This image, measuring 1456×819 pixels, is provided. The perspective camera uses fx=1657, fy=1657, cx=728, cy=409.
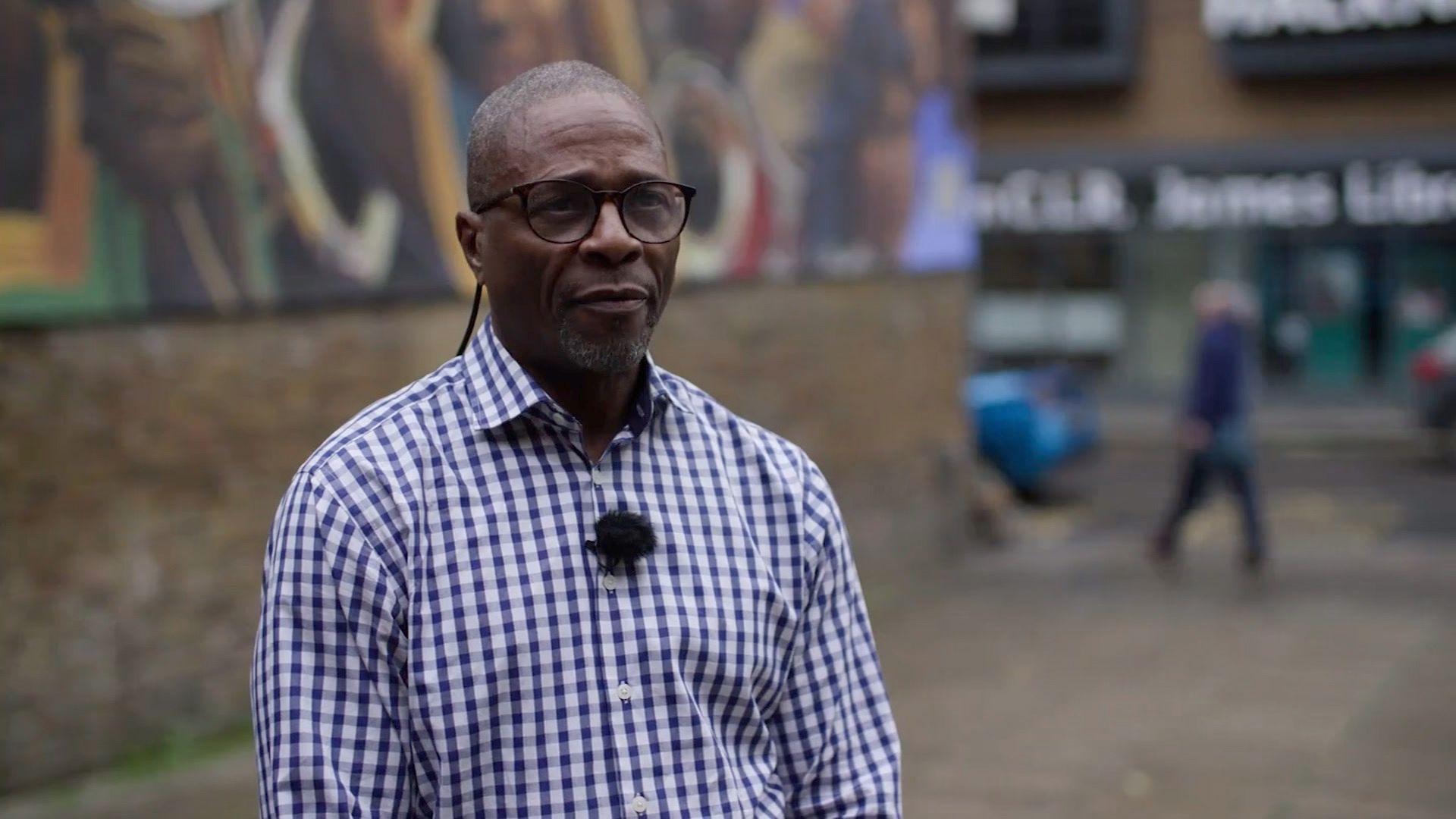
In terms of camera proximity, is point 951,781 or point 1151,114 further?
point 1151,114

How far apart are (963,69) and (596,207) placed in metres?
11.6

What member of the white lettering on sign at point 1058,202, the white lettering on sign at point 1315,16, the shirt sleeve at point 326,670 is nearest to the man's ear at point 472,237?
the shirt sleeve at point 326,670

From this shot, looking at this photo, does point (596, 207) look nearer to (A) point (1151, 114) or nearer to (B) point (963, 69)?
(B) point (963, 69)

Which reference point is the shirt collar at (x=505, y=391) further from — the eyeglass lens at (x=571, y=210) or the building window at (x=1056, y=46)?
the building window at (x=1056, y=46)

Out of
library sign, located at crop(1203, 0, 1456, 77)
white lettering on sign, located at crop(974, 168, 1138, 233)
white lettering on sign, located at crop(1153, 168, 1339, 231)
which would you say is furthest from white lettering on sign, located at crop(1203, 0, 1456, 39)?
white lettering on sign, located at crop(974, 168, 1138, 233)

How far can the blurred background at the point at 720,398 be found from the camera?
6223mm

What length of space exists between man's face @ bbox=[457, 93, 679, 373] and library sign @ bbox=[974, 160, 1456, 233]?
23.4 meters

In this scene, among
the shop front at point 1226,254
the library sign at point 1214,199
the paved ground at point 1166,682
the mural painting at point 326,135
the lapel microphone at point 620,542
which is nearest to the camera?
the lapel microphone at point 620,542

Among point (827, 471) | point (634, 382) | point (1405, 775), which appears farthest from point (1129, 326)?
point (634, 382)

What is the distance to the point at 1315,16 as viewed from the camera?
23.5 meters

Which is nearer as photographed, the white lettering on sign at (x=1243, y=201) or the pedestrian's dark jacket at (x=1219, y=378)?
the pedestrian's dark jacket at (x=1219, y=378)

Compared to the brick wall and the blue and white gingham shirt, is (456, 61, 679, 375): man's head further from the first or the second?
the brick wall

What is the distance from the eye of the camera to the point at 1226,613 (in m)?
10.1

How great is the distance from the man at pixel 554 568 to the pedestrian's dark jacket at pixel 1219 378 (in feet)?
32.1
